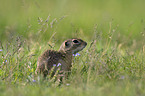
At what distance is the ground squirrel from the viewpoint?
211 inches

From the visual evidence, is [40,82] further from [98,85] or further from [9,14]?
[9,14]

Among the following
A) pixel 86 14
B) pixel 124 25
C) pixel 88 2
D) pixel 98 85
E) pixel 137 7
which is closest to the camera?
pixel 98 85

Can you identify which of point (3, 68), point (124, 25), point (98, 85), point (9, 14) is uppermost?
point (9, 14)

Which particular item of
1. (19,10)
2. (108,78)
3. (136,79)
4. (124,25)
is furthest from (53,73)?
(19,10)

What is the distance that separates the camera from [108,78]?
514 centimetres

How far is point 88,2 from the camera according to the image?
1598 centimetres

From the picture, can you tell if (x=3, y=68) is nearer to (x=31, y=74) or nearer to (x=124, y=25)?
(x=31, y=74)

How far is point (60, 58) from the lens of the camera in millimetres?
5738

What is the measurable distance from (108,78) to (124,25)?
708cm

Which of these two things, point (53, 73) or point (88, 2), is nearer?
point (53, 73)

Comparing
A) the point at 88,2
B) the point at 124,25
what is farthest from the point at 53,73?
the point at 88,2

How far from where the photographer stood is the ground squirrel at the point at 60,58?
5.35 metres

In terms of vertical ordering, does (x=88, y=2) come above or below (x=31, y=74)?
above

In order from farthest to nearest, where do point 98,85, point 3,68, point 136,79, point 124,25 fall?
point 124,25 → point 3,68 → point 136,79 → point 98,85
